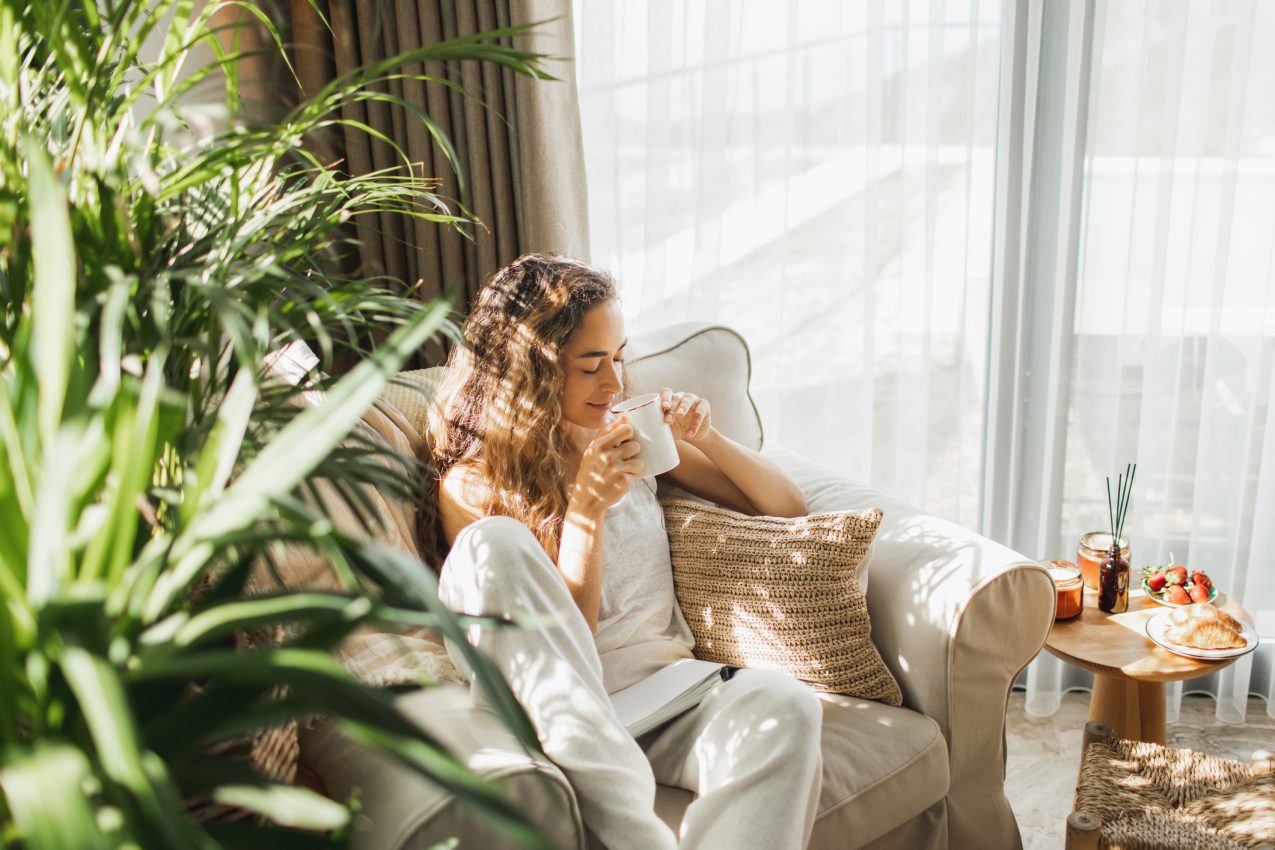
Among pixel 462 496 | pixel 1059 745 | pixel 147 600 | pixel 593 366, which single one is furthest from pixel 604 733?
pixel 1059 745

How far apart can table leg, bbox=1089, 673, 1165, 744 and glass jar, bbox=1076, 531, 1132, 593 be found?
0.18 meters

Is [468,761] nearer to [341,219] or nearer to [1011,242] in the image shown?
[341,219]

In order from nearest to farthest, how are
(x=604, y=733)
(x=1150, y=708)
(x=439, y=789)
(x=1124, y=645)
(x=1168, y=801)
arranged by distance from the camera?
(x=439, y=789)
(x=604, y=733)
(x=1168, y=801)
(x=1124, y=645)
(x=1150, y=708)

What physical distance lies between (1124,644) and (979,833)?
41cm

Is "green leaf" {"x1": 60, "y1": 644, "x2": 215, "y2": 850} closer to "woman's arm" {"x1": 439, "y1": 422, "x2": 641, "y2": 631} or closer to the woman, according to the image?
the woman

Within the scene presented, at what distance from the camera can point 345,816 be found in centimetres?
49

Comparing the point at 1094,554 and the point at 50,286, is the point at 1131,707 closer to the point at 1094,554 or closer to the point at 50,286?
the point at 1094,554

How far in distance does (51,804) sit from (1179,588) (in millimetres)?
1839

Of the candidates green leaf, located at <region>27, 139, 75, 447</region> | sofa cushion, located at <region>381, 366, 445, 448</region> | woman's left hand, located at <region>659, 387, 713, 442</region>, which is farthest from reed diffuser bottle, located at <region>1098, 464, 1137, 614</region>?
green leaf, located at <region>27, 139, 75, 447</region>

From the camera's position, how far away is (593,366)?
157 centimetres

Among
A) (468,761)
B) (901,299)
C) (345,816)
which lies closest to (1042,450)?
(901,299)

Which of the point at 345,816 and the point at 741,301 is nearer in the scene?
the point at 345,816

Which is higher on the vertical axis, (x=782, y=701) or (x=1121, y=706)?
(x=782, y=701)

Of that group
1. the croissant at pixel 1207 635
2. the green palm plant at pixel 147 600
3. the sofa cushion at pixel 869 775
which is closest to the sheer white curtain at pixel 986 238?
the croissant at pixel 1207 635
